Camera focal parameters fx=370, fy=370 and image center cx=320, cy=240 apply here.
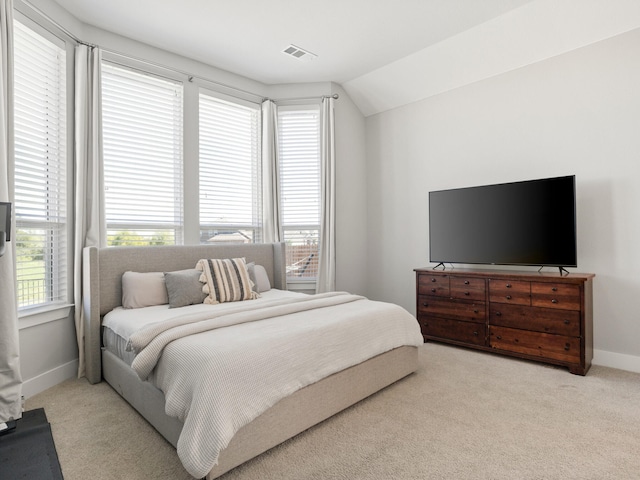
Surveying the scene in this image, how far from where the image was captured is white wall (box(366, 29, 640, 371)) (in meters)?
2.97

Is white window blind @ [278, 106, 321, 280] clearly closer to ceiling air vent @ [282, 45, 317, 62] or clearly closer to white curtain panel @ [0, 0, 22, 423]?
ceiling air vent @ [282, 45, 317, 62]

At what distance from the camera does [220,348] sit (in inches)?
70.4

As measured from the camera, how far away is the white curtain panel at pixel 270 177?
4410 mm

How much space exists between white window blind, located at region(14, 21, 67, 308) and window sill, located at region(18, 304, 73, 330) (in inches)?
3.3

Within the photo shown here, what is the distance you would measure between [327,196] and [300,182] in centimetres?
41

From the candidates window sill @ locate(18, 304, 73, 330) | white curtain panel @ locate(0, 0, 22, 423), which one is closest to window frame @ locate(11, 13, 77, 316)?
window sill @ locate(18, 304, 73, 330)

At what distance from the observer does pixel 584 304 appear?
2.84m

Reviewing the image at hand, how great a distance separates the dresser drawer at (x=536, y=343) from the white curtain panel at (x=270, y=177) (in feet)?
8.27

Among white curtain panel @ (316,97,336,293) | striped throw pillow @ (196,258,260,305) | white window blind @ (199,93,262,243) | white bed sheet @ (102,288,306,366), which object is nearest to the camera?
white bed sheet @ (102,288,306,366)

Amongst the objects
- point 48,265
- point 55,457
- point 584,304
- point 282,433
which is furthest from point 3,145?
point 584,304

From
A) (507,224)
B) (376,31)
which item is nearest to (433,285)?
(507,224)

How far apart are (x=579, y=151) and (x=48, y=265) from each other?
4458mm

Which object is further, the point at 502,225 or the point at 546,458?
the point at 502,225

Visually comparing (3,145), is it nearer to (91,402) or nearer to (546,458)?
(91,402)
